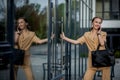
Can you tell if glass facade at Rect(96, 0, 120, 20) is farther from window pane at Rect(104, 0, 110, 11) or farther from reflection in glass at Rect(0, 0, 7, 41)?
reflection in glass at Rect(0, 0, 7, 41)

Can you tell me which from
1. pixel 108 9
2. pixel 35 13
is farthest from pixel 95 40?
pixel 108 9

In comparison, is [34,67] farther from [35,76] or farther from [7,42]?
[7,42]

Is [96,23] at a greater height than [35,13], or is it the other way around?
[35,13]

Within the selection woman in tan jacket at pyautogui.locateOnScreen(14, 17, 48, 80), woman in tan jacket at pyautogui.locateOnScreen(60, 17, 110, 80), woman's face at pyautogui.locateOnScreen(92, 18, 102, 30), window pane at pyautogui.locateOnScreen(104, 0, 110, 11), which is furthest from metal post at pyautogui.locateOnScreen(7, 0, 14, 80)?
window pane at pyautogui.locateOnScreen(104, 0, 110, 11)

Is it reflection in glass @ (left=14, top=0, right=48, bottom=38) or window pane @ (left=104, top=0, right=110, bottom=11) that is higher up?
window pane @ (left=104, top=0, right=110, bottom=11)

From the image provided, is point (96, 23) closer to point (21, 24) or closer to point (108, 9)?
point (21, 24)

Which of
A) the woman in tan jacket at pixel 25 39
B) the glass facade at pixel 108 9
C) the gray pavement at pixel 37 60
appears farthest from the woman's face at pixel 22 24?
the glass facade at pixel 108 9

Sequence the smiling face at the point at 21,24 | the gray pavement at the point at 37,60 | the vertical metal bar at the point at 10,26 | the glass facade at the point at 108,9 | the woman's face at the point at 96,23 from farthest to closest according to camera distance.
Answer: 1. the glass facade at the point at 108,9
2. the woman's face at the point at 96,23
3. the gray pavement at the point at 37,60
4. the smiling face at the point at 21,24
5. the vertical metal bar at the point at 10,26

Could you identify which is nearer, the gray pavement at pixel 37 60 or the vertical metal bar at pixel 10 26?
the vertical metal bar at pixel 10 26

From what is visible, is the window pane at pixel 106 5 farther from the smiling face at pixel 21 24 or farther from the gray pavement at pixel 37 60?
the smiling face at pixel 21 24

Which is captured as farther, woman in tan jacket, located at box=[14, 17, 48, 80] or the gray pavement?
the gray pavement

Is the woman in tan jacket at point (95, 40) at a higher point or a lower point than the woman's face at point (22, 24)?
lower

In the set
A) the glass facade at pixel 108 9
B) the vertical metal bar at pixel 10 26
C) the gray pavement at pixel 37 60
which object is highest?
the glass facade at pixel 108 9

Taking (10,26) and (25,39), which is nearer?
(10,26)
